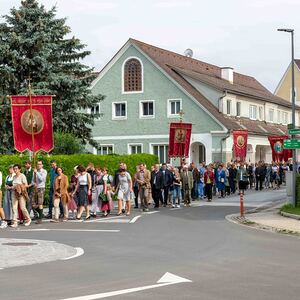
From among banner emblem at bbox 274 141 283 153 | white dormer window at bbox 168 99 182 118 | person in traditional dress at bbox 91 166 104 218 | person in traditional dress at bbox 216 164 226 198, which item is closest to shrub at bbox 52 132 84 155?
person in traditional dress at bbox 216 164 226 198

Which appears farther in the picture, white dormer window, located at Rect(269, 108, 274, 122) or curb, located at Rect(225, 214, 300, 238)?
white dormer window, located at Rect(269, 108, 274, 122)

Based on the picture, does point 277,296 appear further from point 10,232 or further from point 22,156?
point 22,156

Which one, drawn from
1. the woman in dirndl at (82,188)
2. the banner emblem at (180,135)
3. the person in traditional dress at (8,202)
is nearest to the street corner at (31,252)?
the person in traditional dress at (8,202)

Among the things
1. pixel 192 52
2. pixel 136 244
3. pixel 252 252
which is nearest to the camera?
pixel 252 252

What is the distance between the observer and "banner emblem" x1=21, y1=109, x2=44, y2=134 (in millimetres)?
27766

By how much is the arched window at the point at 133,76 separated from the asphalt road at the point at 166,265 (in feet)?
108

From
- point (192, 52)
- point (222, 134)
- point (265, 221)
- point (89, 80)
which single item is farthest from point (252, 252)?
point (192, 52)

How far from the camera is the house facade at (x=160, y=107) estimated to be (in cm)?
4994

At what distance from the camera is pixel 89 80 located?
37219 mm

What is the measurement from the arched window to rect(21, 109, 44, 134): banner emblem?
24.6m

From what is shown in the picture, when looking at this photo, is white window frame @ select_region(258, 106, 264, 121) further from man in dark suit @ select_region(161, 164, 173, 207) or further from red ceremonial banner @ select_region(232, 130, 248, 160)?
man in dark suit @ select_region(161, 164, 173, 207)

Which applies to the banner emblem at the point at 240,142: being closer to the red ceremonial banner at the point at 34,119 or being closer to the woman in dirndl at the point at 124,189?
the red ceremonial banner at the point at 34,119

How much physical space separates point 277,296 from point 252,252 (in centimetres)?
487

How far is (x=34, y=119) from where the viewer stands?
27.8 metres
